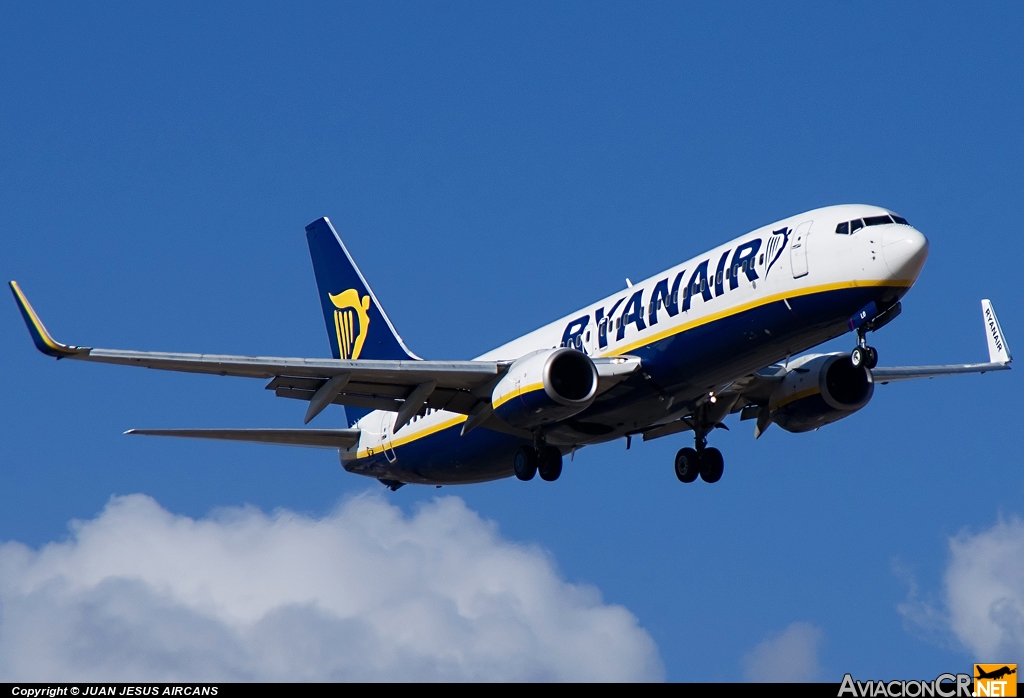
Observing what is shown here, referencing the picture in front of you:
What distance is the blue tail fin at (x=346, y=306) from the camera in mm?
46312

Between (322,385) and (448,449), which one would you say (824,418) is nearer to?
(448,449)

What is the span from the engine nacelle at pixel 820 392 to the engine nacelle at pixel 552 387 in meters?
7.28

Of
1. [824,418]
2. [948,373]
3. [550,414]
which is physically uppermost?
[948,373]

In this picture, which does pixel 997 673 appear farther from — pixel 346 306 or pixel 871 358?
pixel 346 306

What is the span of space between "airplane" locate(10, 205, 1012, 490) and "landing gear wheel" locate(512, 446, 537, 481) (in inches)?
2.0

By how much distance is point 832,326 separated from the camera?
31.9 meters

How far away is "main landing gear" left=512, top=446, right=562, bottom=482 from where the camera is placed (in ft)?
122

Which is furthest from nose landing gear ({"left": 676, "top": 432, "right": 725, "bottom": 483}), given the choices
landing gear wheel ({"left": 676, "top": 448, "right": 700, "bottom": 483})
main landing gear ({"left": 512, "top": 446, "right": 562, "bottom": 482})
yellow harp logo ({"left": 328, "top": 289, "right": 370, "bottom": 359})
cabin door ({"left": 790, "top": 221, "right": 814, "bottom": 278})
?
yellow harp logo ({"left": 328, "top": 289, "right": 370, "bottom": 359})

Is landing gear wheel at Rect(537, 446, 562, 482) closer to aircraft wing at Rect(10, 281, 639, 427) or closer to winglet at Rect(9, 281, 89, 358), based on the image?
aircraft wing at Rect(10, 281, 639, 427)

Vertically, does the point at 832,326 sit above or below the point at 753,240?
below

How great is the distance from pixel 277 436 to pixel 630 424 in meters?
10.6

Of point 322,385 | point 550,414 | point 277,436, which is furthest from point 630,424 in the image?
point 277,436

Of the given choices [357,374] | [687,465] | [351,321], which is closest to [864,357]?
[687,465]

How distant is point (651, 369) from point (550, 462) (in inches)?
179
